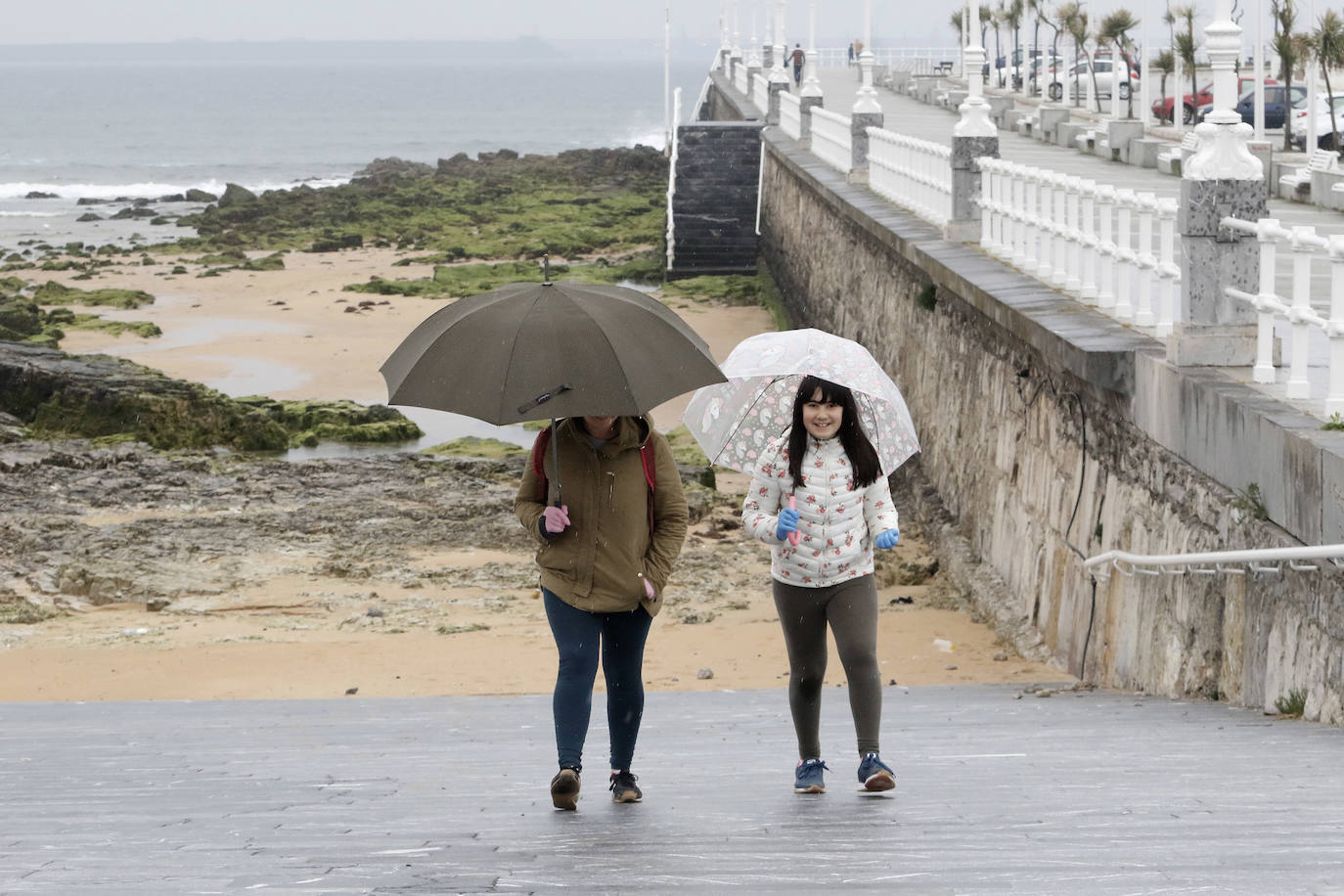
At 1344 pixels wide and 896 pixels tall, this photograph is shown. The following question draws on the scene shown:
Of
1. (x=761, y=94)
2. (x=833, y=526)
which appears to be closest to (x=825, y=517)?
(x=833, y=526)

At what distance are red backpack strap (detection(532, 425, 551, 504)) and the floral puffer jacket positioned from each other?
1.96 feet

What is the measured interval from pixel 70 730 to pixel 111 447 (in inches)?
423

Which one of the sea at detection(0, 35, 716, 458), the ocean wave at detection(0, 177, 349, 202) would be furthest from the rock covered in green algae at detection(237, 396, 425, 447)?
the ocean wave at detection(0, 177, 349, 202)

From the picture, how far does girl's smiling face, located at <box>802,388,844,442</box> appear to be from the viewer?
4.71 m

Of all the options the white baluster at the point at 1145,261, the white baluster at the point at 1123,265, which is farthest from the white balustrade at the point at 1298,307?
the white baluster at the point at 1123,265

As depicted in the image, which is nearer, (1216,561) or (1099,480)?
(1216,561)

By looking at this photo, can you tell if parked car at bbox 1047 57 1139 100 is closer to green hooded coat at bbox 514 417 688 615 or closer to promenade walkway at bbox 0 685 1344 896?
promenade walkway at bbox 0 685 1344 896

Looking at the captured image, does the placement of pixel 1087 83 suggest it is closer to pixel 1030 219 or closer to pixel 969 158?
pixel 969 158

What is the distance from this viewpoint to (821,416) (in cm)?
472

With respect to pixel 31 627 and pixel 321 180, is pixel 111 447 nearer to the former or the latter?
pixel 31 627

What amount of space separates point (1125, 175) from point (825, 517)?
1607 centimetres

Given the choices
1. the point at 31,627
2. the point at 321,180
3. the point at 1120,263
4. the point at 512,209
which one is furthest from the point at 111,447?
the point at 321,180

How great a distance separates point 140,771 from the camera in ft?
18.7

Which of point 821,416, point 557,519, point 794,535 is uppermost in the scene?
point 821,416
